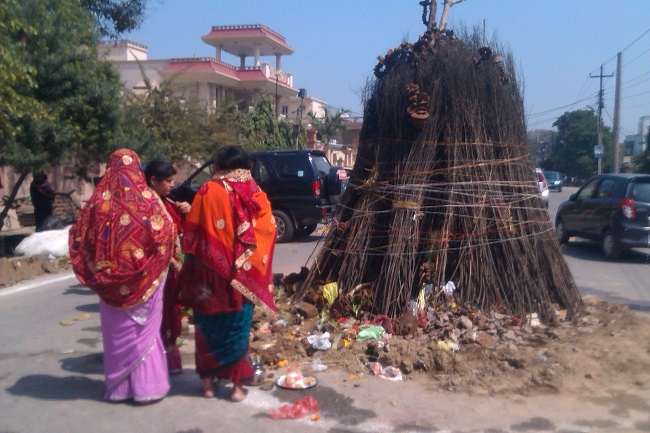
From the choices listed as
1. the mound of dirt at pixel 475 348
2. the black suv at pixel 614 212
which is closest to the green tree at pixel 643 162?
the black suv at pixel 614 212

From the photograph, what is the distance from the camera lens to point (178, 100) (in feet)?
64.4

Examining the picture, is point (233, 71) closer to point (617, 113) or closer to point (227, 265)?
point (617, 113)

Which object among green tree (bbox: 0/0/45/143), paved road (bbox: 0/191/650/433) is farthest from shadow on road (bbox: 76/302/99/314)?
green tree (bbox: 0/0/45/143)

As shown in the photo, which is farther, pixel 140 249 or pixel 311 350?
pixel 311 350

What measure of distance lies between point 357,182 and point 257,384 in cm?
262

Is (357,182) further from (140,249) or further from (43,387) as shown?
(43,387)

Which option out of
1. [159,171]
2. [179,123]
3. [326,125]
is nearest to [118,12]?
[179,123]

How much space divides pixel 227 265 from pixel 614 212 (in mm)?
8877

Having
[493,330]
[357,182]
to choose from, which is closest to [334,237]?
[357,182]

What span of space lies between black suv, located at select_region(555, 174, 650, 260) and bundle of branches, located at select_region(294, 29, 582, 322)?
4.98 m

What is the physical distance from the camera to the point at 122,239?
4.25m

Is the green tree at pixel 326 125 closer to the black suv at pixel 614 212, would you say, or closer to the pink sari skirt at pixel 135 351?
Answer: the black suv at pixel 614 212

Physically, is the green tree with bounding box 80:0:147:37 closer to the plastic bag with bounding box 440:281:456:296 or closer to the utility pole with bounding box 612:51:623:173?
the plastic bag with bounding box 440:281:456:296

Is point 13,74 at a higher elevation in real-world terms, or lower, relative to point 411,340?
higher
